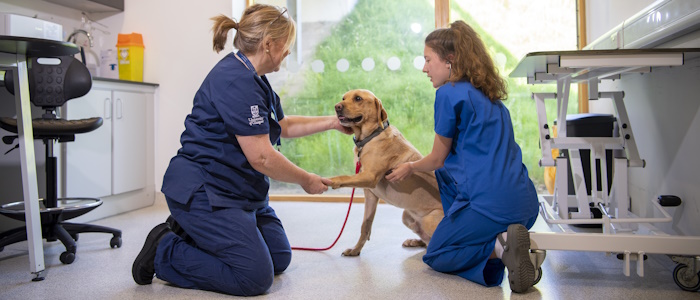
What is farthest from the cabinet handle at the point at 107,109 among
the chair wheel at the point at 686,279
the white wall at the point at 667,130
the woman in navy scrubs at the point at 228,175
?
the chair wheel at the point at 686,279

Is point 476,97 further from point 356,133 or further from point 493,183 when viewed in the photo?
point 356,133

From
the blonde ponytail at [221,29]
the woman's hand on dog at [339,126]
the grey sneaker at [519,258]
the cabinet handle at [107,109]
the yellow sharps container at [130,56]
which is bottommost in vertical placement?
the grey sneaker at [519,258]

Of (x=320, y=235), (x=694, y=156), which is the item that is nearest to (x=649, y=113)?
(x=694, y=156)

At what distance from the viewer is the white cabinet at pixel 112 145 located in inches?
136

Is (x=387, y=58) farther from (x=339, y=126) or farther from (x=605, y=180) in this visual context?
(x=605, y=180)

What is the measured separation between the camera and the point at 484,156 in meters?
2.05

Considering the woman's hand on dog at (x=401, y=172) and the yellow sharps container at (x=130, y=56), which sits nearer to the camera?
the woman's hand on dog at (x=401, y=172)

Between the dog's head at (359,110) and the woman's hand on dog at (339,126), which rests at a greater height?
the dog's head at (359,110)

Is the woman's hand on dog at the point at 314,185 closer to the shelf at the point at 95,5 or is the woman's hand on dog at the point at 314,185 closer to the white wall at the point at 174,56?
the white wall at the point at 174,56

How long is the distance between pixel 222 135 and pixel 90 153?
77.5 inches

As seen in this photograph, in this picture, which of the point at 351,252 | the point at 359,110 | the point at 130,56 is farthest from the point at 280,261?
the point at 130,56

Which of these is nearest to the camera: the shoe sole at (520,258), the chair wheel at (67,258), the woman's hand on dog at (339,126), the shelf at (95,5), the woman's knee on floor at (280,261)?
the shoe sole at (520,258)

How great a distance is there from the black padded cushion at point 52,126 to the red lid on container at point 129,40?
1759 millimetres

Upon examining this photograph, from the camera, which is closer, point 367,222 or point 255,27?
point 255,27
